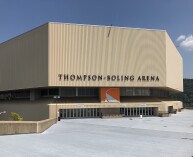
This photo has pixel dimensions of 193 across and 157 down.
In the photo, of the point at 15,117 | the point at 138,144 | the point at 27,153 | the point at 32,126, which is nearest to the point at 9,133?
the point at 32,126

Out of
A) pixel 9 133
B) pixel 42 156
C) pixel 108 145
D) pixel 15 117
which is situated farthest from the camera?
pixel 15 117

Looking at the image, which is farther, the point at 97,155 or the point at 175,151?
the point at 175,151

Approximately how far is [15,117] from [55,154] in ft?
88.7

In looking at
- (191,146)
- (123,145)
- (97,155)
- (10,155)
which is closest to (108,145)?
(123,145)

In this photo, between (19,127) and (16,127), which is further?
(19,127)

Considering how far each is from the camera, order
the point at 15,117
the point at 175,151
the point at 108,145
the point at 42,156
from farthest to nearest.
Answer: the point at 15,117, the point at 108,145, the point at 175,151, the point at 42,156

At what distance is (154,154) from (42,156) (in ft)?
22.3

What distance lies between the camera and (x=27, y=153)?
1900 cm

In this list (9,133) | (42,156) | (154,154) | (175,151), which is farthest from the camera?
(9,133)

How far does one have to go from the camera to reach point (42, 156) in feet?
59.1

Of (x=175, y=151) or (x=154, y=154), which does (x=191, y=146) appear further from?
(x=154, y=154)

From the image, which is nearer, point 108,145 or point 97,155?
point 97,155

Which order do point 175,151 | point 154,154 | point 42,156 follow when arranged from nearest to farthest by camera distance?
1. point 42,156
2. point 154,154
3. point 175,151

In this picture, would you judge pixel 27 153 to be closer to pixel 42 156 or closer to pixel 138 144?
pixel 42 156
